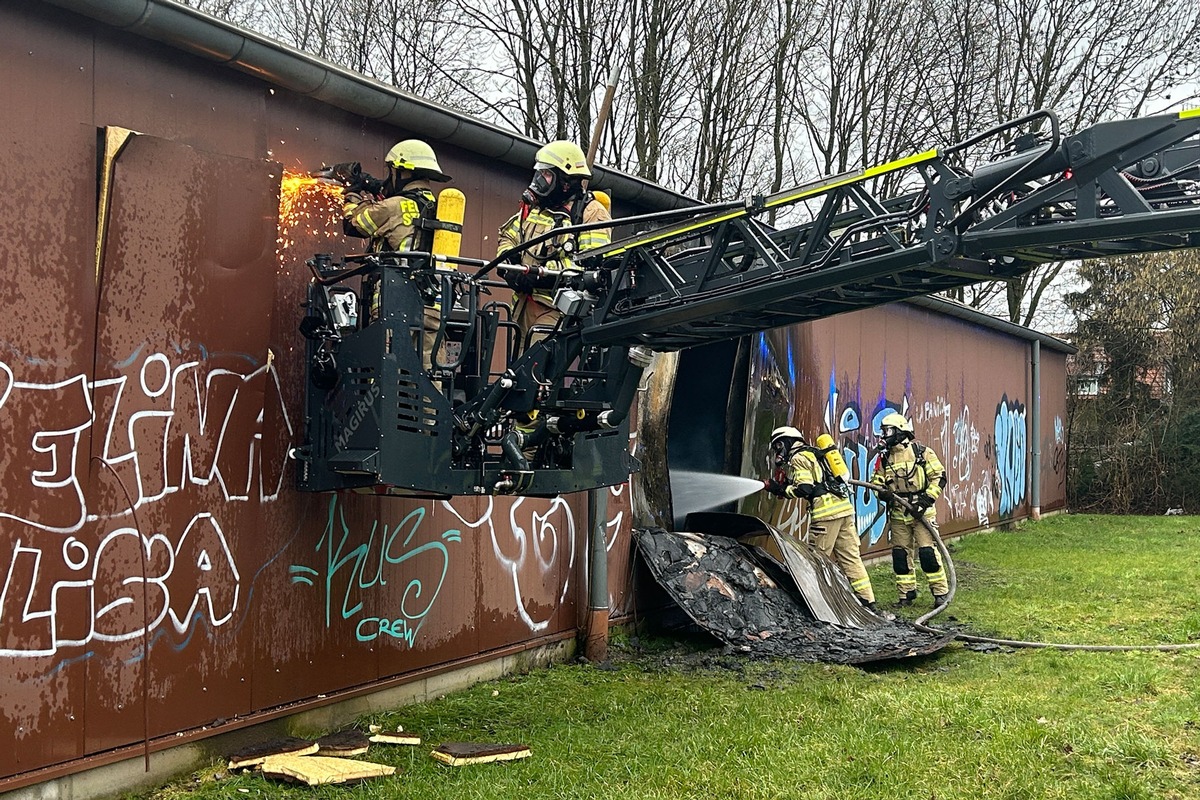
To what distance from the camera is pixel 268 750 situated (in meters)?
5.97

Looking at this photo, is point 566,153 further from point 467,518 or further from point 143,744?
point 143,744

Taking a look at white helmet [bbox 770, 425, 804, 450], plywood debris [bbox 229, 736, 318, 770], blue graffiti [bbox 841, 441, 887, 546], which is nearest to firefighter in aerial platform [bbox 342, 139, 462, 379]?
plywood debris [bbox 229, 736, 318, 770]

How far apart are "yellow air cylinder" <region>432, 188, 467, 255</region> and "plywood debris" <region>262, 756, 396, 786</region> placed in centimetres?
284

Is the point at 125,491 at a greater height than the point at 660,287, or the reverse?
the point at 660,287

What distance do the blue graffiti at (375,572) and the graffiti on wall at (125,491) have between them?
59 cm

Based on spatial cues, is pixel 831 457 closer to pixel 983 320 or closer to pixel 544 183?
pixel 544 183

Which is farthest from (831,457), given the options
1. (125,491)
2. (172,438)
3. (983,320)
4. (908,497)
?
(983,320)

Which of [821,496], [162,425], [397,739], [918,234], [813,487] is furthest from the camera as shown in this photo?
[821,496]

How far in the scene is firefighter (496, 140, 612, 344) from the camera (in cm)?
650

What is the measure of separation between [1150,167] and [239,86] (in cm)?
472

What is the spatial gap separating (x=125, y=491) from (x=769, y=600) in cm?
582

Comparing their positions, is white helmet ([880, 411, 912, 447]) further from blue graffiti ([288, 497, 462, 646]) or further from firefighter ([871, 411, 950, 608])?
blue graffiti ([288, 497, 462, 646])

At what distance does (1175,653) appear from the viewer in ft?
28.4

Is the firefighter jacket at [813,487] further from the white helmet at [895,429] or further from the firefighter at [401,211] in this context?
the firefighter at [401,211]
